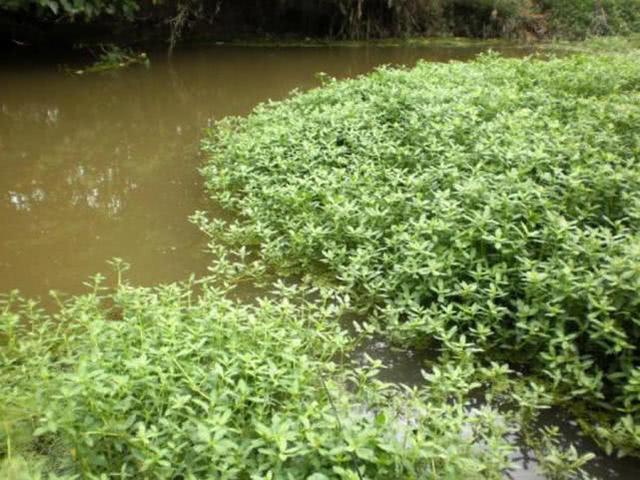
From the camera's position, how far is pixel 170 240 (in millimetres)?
5031

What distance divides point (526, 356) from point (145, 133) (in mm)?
6451

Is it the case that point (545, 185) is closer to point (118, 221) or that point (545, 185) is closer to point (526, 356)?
point (526, 356)

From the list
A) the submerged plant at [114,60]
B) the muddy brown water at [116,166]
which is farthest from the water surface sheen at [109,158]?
the submerged plant at [114,60]

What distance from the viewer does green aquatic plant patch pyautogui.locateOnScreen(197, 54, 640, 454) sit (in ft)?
9.78

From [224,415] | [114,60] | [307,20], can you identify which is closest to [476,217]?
[224,415]

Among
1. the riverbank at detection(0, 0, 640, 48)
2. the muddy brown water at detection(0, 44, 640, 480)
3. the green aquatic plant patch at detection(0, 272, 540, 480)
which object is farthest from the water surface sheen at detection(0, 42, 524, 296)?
the green aquatic plant patch at detection(0, 272, 540, 480)

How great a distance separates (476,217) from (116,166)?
15.5ft

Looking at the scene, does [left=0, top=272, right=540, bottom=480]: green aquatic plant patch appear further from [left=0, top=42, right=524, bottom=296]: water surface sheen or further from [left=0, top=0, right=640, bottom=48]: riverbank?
[left=0, top=0, right=640, bottom=48]: riverbank

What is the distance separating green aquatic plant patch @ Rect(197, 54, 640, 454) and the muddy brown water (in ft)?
1.10

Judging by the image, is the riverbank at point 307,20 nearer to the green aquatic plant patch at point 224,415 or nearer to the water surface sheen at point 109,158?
the water surface sheen at point 109,158

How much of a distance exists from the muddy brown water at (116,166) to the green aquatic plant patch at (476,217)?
335mm


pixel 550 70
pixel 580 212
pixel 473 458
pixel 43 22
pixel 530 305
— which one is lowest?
pixel 473 458

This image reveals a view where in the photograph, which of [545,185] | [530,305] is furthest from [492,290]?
[545,185]

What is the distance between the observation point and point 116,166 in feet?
22.3
